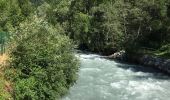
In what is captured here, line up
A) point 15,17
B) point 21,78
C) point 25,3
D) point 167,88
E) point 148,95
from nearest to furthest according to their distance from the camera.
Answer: point 21,78 < point 148,95 < point 167,88 < point 15,17 < point 25,3

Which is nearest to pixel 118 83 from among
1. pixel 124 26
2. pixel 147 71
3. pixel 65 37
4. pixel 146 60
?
pixel 147 71

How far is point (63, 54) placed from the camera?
29.6m

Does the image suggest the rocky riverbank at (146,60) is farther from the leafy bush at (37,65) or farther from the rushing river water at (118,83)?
the leafy bush at (37,65)

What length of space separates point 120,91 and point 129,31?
30877mm

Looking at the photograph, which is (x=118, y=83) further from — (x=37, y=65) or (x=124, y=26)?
(x=124, y=26)

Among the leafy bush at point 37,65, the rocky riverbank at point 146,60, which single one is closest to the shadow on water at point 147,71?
the rocky riverbank at point 146,60

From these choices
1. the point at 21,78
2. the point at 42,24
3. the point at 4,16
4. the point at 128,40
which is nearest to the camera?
the point at 21,78

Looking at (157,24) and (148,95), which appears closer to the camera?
(148,95)

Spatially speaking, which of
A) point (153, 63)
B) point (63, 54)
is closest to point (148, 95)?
point (63, 54)

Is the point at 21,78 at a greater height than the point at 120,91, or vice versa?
the point at 21,78

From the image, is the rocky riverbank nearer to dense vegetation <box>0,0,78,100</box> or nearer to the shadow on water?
the shadow on water

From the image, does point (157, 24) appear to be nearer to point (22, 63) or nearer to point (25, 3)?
point (25, 3)

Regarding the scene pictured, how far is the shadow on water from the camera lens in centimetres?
4544

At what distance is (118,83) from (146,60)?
50.1ft
